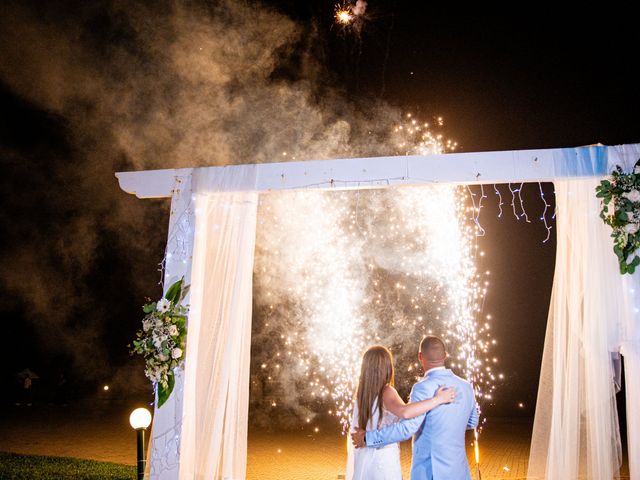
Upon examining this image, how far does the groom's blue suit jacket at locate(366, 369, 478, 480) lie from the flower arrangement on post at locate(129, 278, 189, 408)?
2082 mm

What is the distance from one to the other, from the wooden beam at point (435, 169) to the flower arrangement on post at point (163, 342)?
119cm

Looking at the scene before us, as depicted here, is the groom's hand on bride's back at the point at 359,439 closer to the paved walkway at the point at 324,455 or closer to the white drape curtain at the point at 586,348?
the white drape curtain at the point at 586,348

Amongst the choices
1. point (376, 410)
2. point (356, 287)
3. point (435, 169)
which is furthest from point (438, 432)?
point (356, 287)

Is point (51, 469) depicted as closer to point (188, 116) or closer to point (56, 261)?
point (188, 116)

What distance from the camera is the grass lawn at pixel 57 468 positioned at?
5994 mm

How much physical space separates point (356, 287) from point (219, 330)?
9.57 metres

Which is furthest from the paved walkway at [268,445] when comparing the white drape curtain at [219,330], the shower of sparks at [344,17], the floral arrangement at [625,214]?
the shower of sparks at [344,17]

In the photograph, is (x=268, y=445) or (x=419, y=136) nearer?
(x=419, y=136)

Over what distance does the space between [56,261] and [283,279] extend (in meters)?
8.39

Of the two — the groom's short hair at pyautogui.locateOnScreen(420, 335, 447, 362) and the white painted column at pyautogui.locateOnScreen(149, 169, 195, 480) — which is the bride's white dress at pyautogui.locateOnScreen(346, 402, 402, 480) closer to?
the groom's short hair at pyautogui.locateOnScreen(420, 335, 447, 362)

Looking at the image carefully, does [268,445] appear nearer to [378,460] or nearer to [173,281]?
[173,281]

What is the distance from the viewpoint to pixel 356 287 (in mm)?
13648

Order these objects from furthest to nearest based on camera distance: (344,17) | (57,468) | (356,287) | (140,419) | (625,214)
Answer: (356,287) < (344,17) < (57,468) < (140,419) < (625,214)

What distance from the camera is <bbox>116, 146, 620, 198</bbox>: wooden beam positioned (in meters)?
4.05
